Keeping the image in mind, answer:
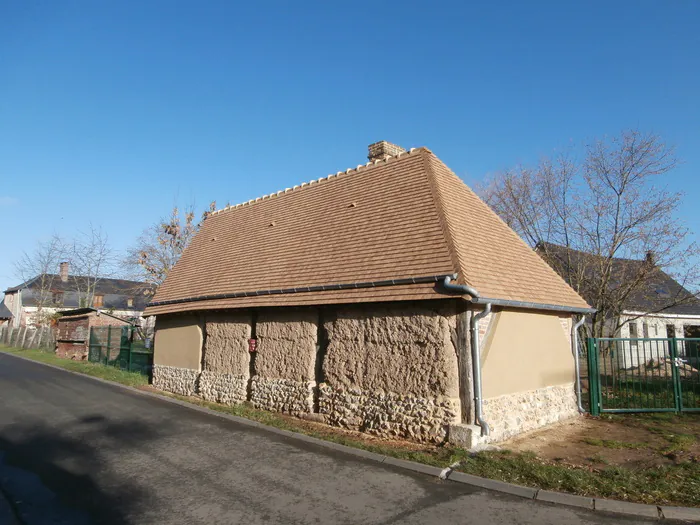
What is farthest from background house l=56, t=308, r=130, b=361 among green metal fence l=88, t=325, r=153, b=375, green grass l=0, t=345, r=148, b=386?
green grass l=0, t=345, r=148, b=386

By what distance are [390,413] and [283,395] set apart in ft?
9.94

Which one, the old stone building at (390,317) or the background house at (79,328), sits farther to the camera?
the background house at (79,328)

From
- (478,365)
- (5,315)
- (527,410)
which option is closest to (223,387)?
(478,365)

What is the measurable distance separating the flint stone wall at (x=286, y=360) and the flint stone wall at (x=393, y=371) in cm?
49

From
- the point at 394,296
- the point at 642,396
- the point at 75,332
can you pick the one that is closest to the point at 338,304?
the point at 394,296

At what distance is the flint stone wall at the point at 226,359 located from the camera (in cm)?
1188

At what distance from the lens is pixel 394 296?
864 cm

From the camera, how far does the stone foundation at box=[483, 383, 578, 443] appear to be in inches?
327

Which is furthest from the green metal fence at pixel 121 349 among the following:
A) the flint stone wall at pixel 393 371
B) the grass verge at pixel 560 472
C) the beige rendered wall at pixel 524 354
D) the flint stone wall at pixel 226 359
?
the beige rendered wall at pixel 524 354

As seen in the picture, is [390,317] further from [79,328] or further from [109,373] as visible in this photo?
[79,328]

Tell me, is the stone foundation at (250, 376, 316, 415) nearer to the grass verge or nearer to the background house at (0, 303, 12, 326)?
the grass verge

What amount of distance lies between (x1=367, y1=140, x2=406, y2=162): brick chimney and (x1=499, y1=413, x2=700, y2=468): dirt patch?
28.2 ft

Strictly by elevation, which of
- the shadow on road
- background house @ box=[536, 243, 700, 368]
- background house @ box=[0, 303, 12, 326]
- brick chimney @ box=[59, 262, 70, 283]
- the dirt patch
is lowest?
the shadow on road

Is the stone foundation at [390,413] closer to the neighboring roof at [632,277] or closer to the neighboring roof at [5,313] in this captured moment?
the neighboring roof at [632,277]
